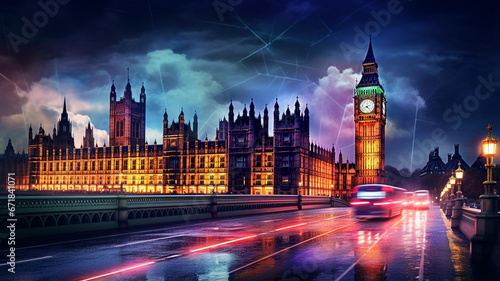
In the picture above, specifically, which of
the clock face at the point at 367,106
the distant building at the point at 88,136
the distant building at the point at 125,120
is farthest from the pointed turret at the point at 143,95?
the clock face at the point at 367,106

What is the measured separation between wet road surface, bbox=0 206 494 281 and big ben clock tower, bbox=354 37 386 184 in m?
132

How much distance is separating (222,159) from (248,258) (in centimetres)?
9122

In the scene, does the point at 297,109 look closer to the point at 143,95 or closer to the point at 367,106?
the point at 367,106

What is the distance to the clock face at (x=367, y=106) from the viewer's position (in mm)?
155250

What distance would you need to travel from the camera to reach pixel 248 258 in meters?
15.2

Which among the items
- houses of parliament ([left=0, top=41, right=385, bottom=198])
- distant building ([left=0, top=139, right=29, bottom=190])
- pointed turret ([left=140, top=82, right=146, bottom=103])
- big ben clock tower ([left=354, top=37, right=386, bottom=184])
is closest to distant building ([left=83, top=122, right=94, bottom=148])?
houses of parliament ([left=0, top=41, right=385, bottom=198])

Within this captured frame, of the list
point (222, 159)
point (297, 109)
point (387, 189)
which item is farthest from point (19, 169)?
point (387, 189)

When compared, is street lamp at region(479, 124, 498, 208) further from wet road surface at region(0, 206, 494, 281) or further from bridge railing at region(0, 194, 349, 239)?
bridge railing at region(0, 194, 349, 239)

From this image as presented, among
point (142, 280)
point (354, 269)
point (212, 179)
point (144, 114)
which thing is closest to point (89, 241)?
point (142, 280)

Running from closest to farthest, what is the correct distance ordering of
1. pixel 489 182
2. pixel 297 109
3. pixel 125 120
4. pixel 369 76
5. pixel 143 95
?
pixel 489 182 < pixel 297 109 < pixel 369 76 < pixel 125 120 < pixel 143 95

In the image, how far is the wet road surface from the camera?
40.4ft

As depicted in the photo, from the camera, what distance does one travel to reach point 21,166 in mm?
144250

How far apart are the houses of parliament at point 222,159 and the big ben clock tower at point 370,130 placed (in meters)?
0.32

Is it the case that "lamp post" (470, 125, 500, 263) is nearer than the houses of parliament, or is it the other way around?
"lamp post" (470, 125, 500, 263)
